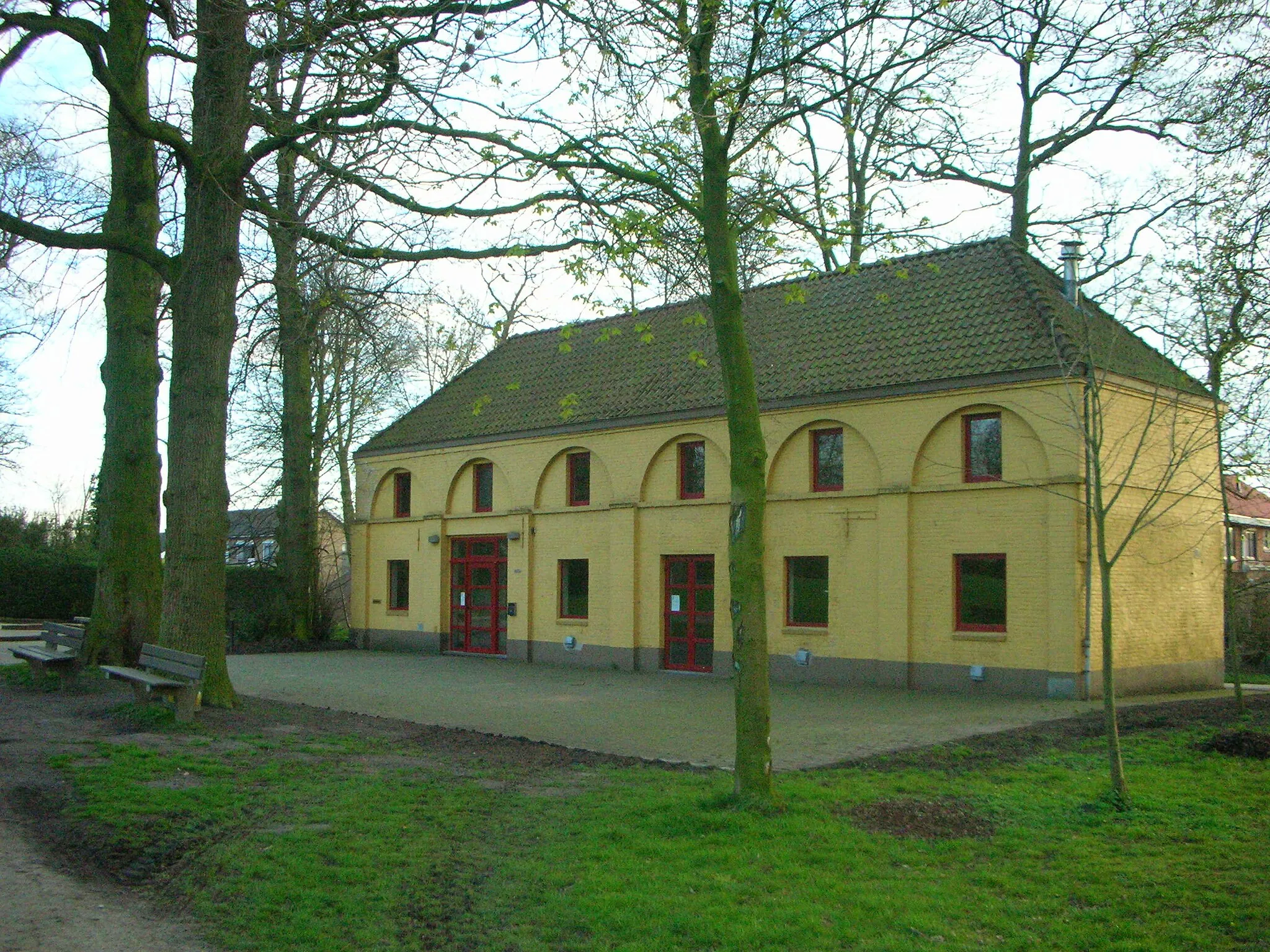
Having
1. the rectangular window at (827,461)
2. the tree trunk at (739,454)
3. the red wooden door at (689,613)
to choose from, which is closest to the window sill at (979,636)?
the rectangular window at (827,461)

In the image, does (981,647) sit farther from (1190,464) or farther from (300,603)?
(300,603)

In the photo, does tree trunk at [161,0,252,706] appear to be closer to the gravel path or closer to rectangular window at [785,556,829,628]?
the gravel path

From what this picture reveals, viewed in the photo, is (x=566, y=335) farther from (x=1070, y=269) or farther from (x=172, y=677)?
(x=1070, y=269)

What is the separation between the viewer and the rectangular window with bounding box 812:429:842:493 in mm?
20812

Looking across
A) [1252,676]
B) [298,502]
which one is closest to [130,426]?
[298,502]

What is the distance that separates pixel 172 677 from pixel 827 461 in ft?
40.1

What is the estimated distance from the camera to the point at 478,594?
28.2 meters

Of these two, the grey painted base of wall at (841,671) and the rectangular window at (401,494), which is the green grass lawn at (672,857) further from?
the rectangular window at (401,494)

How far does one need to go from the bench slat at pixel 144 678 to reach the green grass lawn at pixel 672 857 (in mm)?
1746

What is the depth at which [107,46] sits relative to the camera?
14.6 metres

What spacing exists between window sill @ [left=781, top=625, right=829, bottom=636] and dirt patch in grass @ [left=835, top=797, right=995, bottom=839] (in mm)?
11531

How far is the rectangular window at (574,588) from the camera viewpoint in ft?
83.5

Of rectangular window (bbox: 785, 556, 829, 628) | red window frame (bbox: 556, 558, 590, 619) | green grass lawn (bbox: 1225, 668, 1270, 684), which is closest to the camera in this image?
rectangular window (bbox: 785, 556, 829, 628)

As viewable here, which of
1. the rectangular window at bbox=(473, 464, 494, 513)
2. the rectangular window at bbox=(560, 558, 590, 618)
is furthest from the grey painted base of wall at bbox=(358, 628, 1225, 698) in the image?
the rectangular window at bbox=(473, 464, 494, 513)
